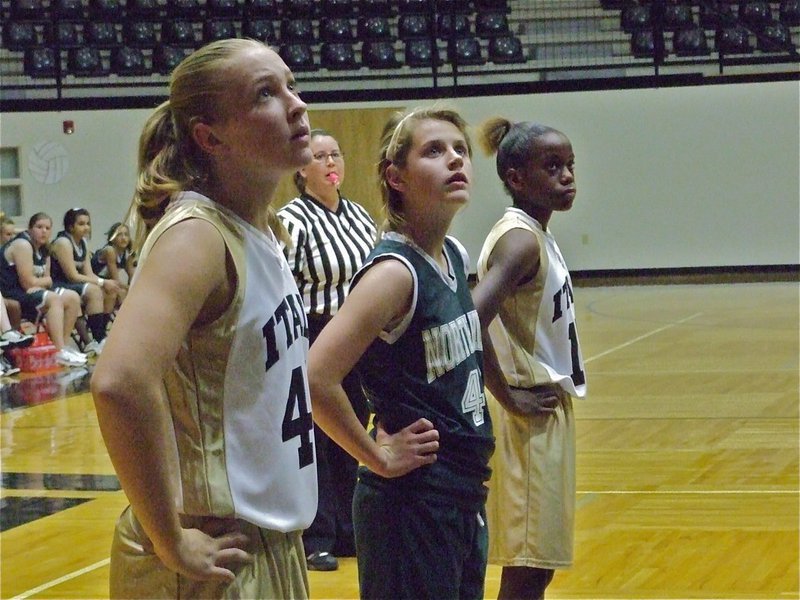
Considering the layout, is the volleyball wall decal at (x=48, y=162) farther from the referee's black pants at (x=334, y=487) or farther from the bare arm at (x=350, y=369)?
the bare arm at (x=350, y=369)

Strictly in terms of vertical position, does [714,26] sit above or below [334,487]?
above

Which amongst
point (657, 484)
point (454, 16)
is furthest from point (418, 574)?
point (454, 16)

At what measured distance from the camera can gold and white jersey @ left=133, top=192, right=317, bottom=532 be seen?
5.32ft

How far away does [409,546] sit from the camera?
7.22ft

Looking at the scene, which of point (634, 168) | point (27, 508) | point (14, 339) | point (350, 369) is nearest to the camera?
point (350, 369)

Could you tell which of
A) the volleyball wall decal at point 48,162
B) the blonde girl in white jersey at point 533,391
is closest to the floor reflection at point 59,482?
the blonde girl in white jersey at point 533,391

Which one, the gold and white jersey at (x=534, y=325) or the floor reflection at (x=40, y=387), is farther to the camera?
the floor reflection at (x=40, y=387)

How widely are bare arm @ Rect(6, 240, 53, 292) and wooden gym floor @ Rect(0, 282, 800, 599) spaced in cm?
96

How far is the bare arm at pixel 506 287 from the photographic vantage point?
275 cm

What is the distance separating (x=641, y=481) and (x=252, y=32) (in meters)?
11.7

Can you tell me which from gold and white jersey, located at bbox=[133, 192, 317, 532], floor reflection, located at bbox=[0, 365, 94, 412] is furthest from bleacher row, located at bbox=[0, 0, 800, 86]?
gold and white jersey, located at bbox=[133, 192, 317, 532]

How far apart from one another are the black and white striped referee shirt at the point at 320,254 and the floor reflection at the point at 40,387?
4.40 meters

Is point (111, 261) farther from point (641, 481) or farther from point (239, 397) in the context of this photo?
point (239, 397)

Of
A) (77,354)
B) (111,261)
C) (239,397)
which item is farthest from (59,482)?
(111,261)
